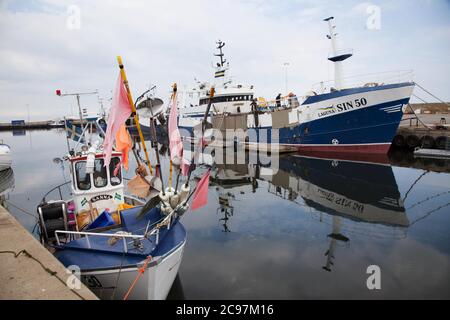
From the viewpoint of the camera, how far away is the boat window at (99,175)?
408 inches

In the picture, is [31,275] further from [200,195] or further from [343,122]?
[343,122]

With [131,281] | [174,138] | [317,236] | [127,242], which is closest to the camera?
[131,281]

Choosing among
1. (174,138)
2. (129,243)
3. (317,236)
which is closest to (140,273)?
(129,243)

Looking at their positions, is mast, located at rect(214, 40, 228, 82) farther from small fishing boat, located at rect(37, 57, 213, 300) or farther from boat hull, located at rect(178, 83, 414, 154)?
small fishing boat, located at rect(37, 57, 213, 300)

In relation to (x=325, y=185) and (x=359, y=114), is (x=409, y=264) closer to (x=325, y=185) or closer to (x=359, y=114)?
(x=325, y=185)

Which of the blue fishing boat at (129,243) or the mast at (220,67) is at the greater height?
the mast at (220,67)

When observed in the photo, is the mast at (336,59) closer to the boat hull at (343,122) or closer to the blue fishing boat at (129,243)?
the boat hull at (343,122)

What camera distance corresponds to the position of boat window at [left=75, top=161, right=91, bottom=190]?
33.6 feet

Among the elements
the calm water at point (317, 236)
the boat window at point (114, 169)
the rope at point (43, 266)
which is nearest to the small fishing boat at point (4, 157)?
the calm water at point (317, 236)

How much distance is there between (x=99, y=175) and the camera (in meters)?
10.4

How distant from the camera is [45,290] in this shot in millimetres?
5465

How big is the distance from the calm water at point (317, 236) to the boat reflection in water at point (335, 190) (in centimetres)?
7

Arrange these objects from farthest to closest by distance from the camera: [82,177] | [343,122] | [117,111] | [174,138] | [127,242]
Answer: [343,122] < [82,177] < [127,242] < [174,138] < [117,111]

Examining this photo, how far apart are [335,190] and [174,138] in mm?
14377
